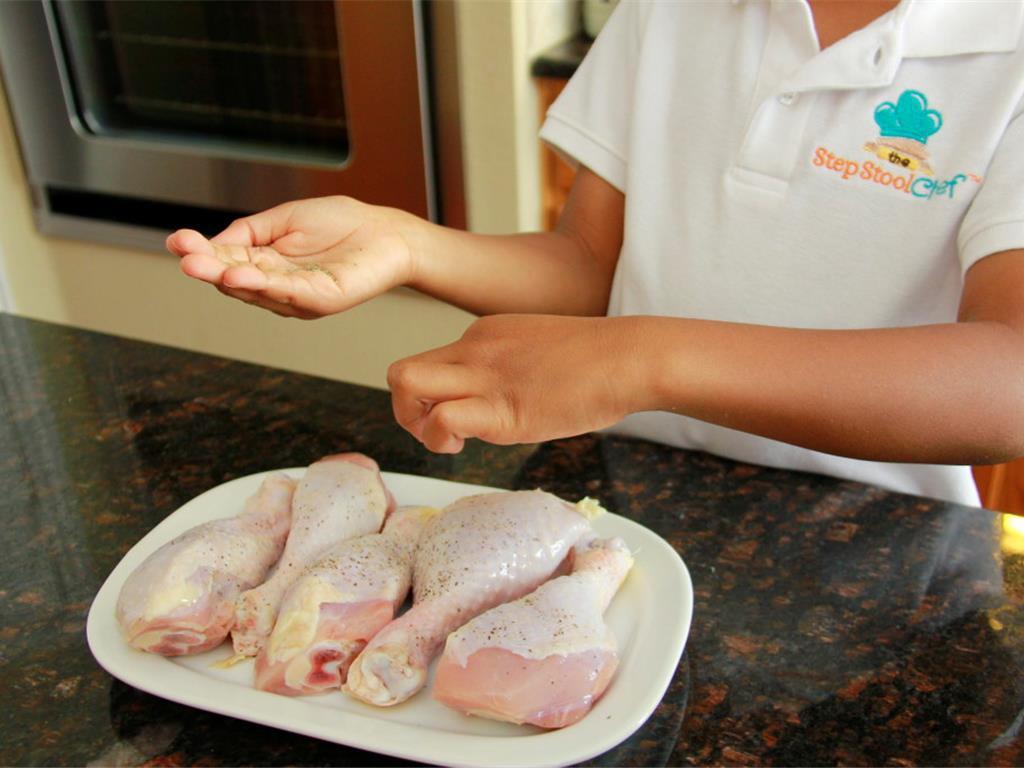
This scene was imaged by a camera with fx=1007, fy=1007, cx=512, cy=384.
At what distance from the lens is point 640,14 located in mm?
1031

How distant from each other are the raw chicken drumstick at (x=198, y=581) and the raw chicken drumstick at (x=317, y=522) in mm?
14

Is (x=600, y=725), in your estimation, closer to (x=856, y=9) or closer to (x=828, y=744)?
(x=828, y=744)

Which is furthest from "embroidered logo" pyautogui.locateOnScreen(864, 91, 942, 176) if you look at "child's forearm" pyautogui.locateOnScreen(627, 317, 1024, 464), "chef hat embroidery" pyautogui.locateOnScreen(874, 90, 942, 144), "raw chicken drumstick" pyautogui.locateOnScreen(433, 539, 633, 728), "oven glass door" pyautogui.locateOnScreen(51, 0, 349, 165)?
"oven glass door" pyautogui.locateOnScreen(51, 0, 349, 165)

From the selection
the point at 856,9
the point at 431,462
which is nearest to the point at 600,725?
the point at 431,462

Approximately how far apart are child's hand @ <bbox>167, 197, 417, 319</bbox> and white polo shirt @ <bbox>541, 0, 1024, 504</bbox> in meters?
0.29

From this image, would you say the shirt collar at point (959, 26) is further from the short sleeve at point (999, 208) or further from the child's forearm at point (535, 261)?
the child's forearm at point (535, 261)

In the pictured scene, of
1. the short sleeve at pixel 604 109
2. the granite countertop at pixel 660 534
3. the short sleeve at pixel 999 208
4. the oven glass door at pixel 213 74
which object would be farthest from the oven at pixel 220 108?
the short sleeve at pixel 999 208

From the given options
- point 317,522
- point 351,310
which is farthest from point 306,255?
point 351,310

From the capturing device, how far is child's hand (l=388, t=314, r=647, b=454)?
0.64 meters

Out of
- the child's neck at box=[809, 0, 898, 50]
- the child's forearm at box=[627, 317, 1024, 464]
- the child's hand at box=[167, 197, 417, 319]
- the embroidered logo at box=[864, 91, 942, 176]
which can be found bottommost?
the child's forearm at box=[627, 317, 1024, 464]

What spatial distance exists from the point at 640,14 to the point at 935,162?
1.11 feet

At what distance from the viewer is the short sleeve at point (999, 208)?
0.76 m

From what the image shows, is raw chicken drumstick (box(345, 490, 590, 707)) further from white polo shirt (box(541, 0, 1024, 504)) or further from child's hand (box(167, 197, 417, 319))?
white polo shirt (box(541, 0, 1024, 504))

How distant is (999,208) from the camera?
78 centimetres
